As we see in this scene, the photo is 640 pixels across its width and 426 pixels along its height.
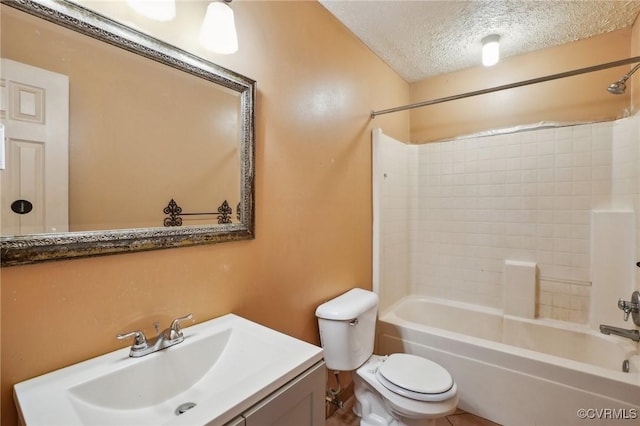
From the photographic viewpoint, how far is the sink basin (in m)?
0.70

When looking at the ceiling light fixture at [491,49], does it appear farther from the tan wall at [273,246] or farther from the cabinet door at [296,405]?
the cabinet door at [296,405]

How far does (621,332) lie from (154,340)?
255cm

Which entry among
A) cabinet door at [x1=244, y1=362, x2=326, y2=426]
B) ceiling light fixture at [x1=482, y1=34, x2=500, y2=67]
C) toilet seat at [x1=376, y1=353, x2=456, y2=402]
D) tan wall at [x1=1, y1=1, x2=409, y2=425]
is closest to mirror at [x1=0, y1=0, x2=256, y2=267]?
tan wall at [x1=1, y1=1, x2=409, y2=425]

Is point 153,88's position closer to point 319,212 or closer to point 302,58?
point 302,58

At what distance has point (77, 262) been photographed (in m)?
0.86

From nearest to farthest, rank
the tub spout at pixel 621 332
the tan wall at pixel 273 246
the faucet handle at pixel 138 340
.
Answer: the tan wall at pixel 273 246
the faucet handle at pixel 138 340
the tub spout at pixel 621 332

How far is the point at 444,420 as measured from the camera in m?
1.88

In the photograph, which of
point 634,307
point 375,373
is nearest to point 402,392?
point 375,373

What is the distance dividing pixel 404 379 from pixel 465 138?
2023 millimetres

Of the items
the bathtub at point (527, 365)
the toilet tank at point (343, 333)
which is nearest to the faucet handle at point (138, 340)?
the toilet tank at point (343, 333)

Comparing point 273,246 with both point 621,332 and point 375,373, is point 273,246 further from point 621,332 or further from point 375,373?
point 621,332

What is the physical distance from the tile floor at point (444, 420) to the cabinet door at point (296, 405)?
1018 millimetres

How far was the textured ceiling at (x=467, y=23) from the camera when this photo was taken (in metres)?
1.78

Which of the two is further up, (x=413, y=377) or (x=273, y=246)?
(x=273, y=246)
